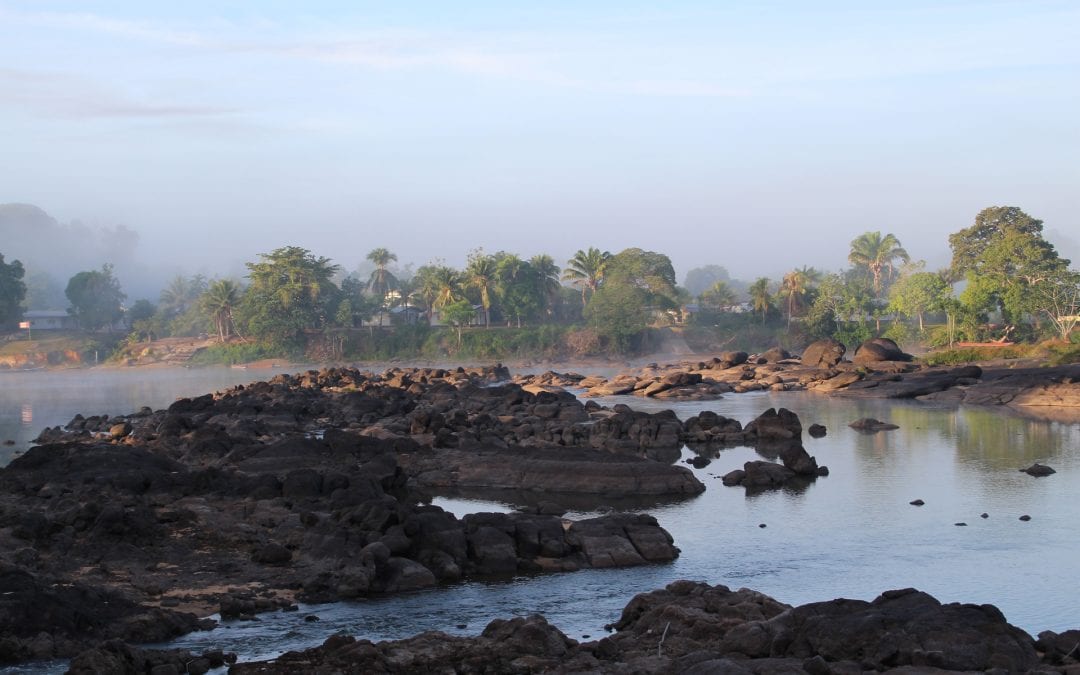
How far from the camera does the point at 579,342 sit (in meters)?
98.0

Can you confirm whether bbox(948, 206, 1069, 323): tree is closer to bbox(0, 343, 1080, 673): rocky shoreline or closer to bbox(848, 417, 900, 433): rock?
bbox(848, 417, 900, 433): rock

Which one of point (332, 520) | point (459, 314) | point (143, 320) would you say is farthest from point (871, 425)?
point (143, 320)

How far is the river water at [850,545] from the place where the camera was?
1889cm

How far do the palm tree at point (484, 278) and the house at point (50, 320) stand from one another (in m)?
44.1

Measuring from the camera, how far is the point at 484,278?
101m

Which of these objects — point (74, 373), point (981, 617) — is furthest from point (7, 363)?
point (981, 617)

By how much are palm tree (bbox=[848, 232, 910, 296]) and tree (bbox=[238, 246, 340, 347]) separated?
6327cm

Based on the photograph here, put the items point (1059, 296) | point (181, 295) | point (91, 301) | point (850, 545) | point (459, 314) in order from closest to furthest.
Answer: point (850, 545) < point (1059, 296) < point (459, 314) < point (91, 301) < point (181, 295)

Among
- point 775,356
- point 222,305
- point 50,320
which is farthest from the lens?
point 50,320

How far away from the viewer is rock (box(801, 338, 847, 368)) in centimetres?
7288

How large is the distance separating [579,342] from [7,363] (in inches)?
2111

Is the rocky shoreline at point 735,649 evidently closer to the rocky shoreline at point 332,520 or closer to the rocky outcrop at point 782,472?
the rocky shoreline at point 332,520

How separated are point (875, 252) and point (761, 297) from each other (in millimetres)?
37702

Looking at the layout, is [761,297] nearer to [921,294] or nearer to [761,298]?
[761,298]
